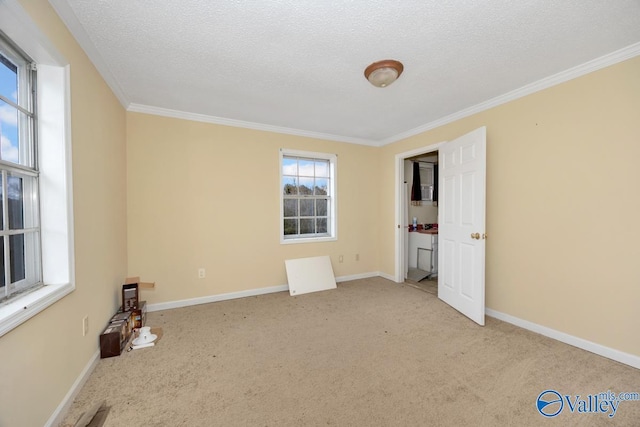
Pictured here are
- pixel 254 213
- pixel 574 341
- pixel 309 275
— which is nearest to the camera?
pixel 574 341

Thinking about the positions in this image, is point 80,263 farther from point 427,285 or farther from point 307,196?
point 427,285

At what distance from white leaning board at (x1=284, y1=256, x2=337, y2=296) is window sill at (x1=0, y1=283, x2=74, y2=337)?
257 cm

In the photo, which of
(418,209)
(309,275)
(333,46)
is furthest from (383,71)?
(418,209)

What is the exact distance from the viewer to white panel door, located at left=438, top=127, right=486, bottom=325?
2.73 meters

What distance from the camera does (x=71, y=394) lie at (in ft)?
5.36

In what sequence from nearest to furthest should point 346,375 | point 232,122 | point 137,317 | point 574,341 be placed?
point 346,375
point 574,341
point 137,317
point 232,122

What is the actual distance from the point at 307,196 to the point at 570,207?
10.3 feet

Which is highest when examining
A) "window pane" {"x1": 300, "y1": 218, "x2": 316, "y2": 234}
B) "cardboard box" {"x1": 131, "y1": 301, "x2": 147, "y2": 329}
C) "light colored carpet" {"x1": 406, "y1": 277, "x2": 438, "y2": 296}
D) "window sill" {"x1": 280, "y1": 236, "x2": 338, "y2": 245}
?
"window pane" {"x1": 300, "y1": 218, "x2": 316, "y2": 234}


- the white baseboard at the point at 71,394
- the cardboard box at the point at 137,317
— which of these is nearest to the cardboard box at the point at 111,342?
the white baseboard at the point at 71,394

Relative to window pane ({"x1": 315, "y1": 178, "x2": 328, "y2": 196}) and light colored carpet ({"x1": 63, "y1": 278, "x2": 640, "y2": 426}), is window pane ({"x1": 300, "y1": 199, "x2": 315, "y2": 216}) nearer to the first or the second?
window pane ({"x1": 315, "y1": 178, "x2": 328, "y2": 196})

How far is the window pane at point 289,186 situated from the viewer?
13.3 feet

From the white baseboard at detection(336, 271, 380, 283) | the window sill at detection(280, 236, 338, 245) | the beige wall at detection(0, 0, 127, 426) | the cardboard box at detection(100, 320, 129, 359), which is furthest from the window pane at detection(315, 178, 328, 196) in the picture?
the cardboard box at detection(100, 320, 129, 359)

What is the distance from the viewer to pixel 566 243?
2379 mm

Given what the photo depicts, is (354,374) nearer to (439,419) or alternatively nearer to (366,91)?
(439,419)
